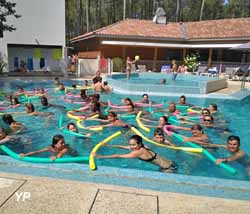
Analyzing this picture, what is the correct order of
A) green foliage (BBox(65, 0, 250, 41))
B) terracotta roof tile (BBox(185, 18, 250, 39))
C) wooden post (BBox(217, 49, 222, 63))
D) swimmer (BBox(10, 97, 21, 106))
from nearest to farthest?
1. swimmer (BBox(10, 97, 21, 106))
2. terracotta roof tile (BBox(185, 18, 250, 39))
3. wooden post (BBox(217, 49, 222, 63))
4. green foliage (BBox(65, 0, 250, 41))

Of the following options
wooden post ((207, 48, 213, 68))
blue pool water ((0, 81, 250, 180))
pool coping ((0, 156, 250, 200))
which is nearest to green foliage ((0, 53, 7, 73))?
blue pool water ((0, 81, 250, 180))

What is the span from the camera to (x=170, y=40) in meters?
24.1

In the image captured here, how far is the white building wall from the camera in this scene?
20.9m

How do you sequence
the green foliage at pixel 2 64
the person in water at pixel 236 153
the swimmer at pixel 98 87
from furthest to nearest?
the green foliage at pixel 2 64 < the swimmer at pixel 98 87 < the person in water at pixel 236 153

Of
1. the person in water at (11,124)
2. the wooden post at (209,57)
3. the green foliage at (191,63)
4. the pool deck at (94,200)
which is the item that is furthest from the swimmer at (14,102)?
the wooden post at (209,57)

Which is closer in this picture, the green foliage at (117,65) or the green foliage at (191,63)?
the green foliage at (117,65)

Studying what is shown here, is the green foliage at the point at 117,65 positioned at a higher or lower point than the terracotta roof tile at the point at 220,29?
lower

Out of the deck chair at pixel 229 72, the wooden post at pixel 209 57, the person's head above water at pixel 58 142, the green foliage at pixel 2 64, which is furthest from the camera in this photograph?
the wooden post at pixel 209 57

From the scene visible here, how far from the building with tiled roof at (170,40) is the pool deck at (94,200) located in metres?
20.1

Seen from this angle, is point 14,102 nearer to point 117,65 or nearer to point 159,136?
point 159,136

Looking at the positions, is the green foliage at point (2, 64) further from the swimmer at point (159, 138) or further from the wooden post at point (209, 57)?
the wooden post at point (209, 57)

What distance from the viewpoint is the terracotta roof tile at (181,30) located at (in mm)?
22484

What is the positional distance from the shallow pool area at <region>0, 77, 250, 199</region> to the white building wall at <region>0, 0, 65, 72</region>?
474 inches

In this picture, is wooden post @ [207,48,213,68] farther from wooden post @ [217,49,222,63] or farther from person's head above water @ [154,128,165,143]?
person's head above water @ [154,128,165,143]
